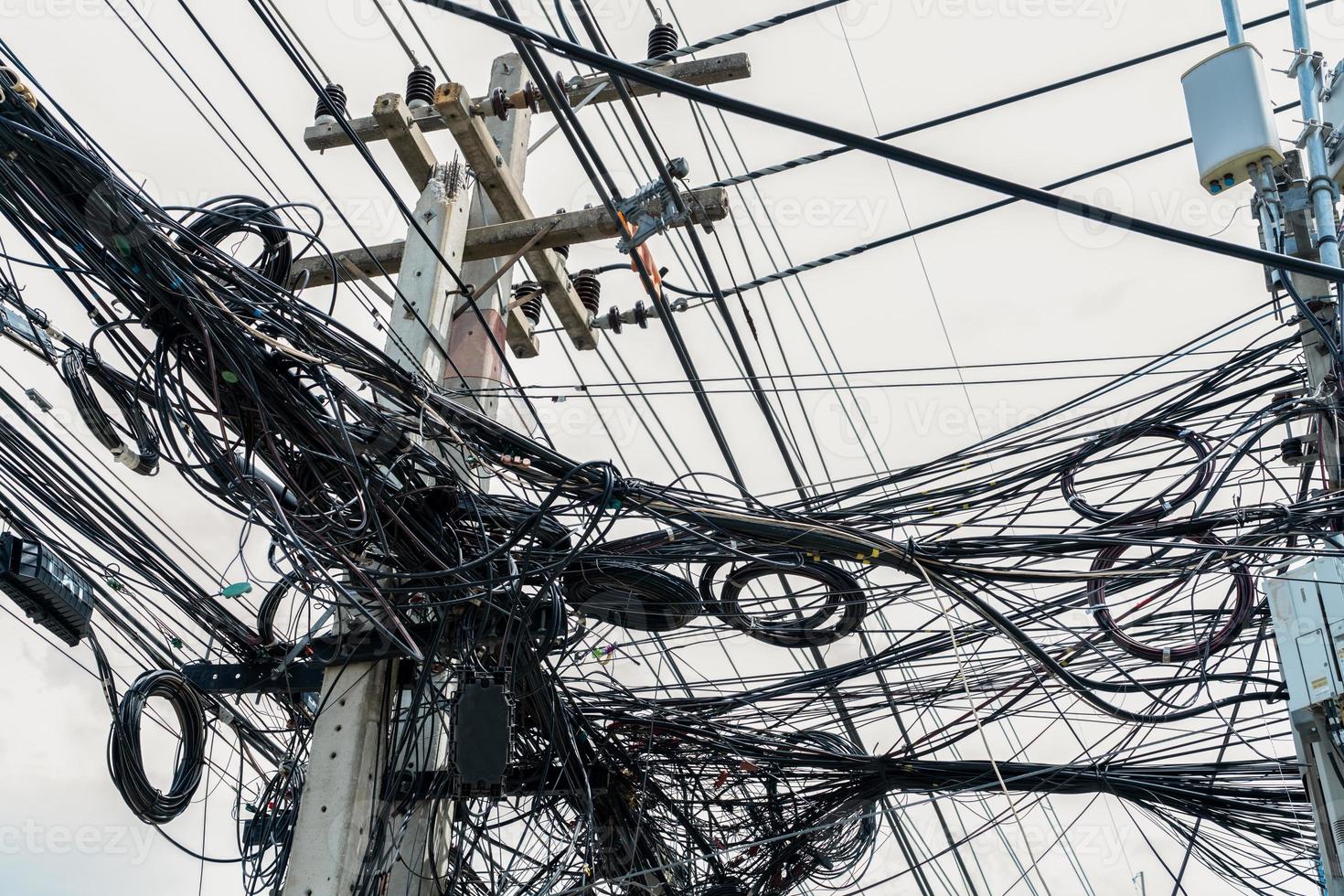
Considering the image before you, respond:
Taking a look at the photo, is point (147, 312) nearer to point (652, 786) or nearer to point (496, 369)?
point (496, 369)

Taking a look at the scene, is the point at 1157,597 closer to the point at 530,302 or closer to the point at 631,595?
the point at 631,595

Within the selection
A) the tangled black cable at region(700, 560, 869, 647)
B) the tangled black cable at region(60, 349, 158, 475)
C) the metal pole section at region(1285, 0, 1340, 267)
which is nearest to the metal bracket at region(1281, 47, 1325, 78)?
the metal pole section at region(1285, 0, 1340, 267)

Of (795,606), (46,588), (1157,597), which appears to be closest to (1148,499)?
(1157,597)

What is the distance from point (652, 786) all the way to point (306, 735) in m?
1.67

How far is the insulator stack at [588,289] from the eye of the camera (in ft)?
21.1

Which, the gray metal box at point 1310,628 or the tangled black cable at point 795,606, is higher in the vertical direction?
the tangled black cable at point 795,606

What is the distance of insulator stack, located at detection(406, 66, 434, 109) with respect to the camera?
5.55m

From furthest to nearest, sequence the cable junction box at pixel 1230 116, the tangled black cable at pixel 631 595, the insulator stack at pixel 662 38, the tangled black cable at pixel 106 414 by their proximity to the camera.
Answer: the insulator stack at pixel 662 38 → the tangled black cable at pixel 631 595 → the cable junction box at pixel 1230 116 → the tangled black cable at pixel 106 414

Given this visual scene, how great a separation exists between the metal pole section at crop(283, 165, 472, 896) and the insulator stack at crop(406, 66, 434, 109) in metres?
0.73

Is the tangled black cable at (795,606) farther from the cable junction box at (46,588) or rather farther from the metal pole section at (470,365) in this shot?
the cable junction box at (46,588)

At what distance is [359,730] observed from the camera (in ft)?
14.1

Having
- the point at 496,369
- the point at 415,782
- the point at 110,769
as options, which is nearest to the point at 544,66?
the point at 496,369

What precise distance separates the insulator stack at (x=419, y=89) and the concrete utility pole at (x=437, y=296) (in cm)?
4

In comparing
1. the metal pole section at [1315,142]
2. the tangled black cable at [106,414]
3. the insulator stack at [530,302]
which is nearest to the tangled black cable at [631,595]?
the tangled black cable at [106,414]
